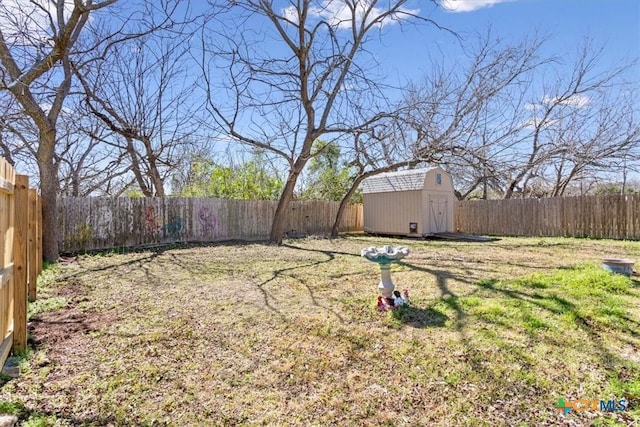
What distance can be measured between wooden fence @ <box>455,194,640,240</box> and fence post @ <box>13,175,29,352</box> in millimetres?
12828

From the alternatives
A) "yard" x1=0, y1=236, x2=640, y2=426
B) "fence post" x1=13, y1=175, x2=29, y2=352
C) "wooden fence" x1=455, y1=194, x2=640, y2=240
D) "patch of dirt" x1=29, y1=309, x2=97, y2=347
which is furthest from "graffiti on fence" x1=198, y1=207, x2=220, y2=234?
"wooden fence" x1=455, y1=194, x2=640, y2=240

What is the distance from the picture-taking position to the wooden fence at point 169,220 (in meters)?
8.34

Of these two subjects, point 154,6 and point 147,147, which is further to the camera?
point 147,147

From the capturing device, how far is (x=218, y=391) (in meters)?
2.13

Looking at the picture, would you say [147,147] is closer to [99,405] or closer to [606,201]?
[99,405]

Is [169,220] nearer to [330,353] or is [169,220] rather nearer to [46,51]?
[46,51]

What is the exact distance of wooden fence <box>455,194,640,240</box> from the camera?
10.0 meters

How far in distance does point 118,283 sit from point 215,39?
566 cm

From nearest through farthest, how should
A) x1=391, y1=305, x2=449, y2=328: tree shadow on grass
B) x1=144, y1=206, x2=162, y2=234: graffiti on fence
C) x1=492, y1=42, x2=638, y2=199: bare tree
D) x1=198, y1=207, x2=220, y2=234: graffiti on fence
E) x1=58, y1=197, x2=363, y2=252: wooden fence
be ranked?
x1=391, y1=305, x2=449, y2=328: tree shadow on grass → x1=58, y1=197, x2=363, y2=252: wooden fence → x1=144, y1=206, x2=162, y2=234: graffiti on fence → x1=198, y1=207, x2=220, y2=234: graffiti on fence → x1=492, y1=42, x2=638, y2=199: bare tree

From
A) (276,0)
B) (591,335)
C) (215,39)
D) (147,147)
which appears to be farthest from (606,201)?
(147,147)

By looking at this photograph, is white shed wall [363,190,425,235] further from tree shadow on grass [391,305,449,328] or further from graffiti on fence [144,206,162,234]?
tree shadow on grass [391,305,449,328]

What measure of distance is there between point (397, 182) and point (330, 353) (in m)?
10.9

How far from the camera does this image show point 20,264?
8.64 ft

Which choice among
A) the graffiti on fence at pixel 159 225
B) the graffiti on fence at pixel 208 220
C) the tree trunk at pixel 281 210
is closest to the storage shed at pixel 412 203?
the tree trunk at pixel 281 210
